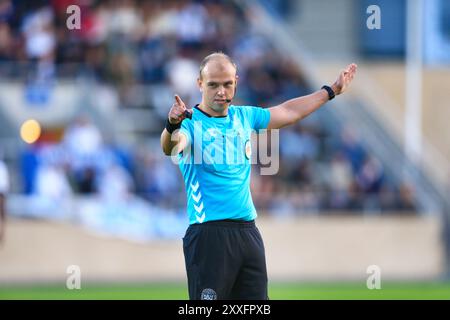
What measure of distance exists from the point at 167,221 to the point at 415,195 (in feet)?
19.5

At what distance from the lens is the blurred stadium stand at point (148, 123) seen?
21.5m

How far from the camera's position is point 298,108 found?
8.98m

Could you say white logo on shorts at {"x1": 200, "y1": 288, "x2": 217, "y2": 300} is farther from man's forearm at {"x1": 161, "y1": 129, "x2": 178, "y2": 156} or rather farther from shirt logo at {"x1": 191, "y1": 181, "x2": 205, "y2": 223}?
man's forearm at {"x1": 161, "y1": 129, "x2": 178, "y2": 156}

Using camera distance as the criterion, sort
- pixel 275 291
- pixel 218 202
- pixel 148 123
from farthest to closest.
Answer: pixel 148 123
pixel 275 291
pixel 218 202

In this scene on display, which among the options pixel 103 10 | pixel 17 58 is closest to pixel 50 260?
pixel 17 58

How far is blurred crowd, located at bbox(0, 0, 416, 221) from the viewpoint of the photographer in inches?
848

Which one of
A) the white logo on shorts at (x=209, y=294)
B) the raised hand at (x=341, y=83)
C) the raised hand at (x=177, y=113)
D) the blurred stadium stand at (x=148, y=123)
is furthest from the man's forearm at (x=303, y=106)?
the blurred stadium stand at (x=148, y=123)

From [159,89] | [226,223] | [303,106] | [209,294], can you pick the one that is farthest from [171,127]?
[159,89]

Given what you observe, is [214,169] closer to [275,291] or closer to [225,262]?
[225,262]

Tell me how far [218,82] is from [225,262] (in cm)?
129

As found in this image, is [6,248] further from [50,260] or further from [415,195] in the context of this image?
[415,195]

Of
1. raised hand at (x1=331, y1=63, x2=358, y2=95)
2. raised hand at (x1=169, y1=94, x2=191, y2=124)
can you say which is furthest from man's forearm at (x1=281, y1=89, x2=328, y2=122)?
raised hand at (x1=169, y1=94, x2=191, y2=124)

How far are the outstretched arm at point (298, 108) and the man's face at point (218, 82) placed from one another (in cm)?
57

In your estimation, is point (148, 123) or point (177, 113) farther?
point (148, 123)
